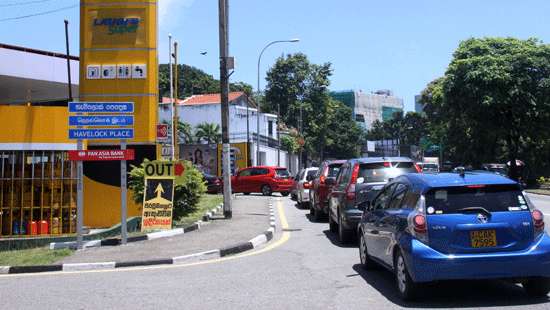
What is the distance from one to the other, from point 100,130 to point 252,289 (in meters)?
6.49

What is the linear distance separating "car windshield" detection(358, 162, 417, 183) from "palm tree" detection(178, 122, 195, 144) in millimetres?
50556

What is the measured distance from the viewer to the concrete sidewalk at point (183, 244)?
456 inches

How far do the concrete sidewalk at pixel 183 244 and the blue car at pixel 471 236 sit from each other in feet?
18.7

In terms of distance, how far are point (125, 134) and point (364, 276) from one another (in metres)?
6.72

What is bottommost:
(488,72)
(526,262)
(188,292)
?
(188,292)

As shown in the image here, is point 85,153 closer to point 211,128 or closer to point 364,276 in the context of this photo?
point 364,276

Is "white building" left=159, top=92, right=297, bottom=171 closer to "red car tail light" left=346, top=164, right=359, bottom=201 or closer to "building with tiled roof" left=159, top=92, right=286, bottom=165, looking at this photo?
"building with tiled roof" left=159, top=92, right=286, bottom=165

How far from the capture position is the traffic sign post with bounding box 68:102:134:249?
13062 millimetres

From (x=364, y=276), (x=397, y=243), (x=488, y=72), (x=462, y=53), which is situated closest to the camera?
(x=397, y=243)

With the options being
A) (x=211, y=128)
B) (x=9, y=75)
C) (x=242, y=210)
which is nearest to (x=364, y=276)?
(x=242, y=210)

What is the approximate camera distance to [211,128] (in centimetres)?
6172

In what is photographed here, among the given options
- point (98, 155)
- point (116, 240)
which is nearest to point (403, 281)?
point (116, 240)

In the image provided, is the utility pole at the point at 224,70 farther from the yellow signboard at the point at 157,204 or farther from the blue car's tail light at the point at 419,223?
the blue car's tail light at the point at 419,223

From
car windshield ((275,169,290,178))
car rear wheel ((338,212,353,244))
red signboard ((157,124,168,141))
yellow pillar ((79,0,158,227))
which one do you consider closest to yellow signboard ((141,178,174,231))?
yellow pillar ((79,0,158,227))
